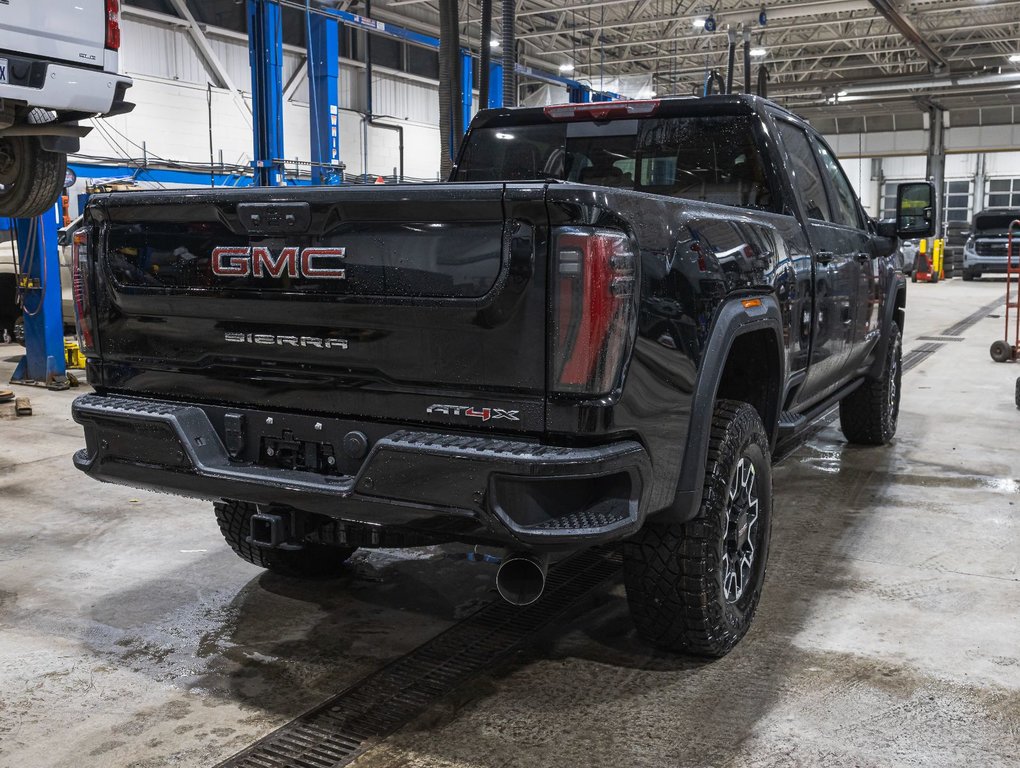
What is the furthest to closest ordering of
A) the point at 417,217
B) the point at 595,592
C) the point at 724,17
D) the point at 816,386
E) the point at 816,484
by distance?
the point at 724,17 < the point at 816,484 < the point at 816,386 < the point at 595,592 < the point at 417,217

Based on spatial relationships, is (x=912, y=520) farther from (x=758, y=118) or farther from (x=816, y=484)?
(x=758, y=118)

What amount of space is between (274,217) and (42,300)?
6.74 m

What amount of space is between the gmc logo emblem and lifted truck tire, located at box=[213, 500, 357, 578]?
1134mm

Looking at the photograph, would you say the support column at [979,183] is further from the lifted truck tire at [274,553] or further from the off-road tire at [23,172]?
the lifted truck tire at [274,553]

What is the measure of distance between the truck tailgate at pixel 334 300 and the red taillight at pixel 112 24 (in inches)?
144

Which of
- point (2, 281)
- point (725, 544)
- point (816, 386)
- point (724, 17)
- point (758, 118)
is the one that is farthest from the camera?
point (724, 17)

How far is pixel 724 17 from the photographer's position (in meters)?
21.0

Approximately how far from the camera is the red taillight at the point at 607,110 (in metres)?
4.09

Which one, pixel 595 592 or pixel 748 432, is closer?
pixel 748 432

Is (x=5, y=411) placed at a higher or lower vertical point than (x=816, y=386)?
lower

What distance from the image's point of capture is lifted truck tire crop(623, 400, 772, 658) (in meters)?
2.80

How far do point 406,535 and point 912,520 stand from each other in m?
2.85

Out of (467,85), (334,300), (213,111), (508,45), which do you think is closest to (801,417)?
(334,300)

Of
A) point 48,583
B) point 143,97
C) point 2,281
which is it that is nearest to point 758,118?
point 48,583
